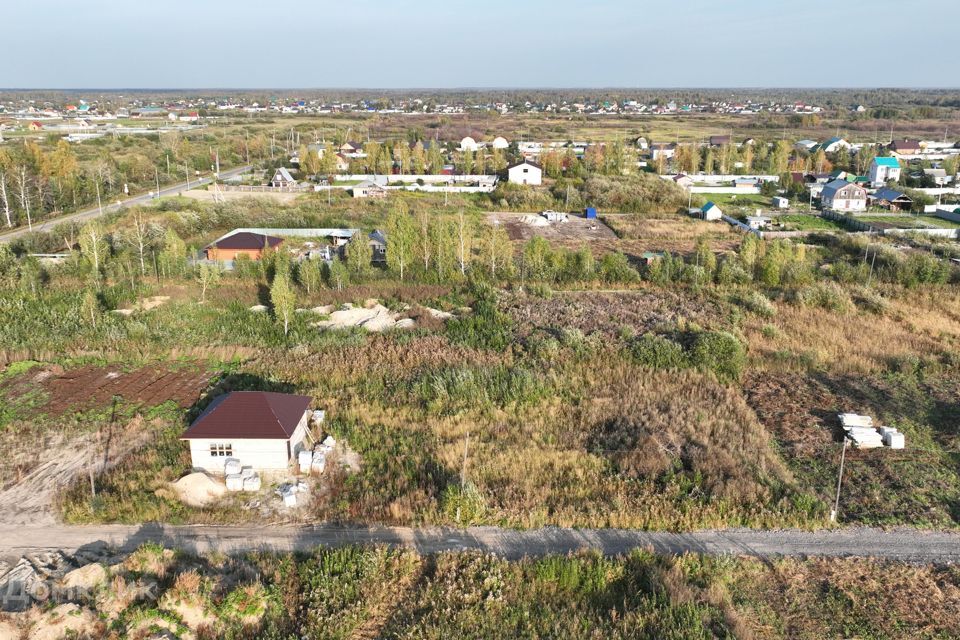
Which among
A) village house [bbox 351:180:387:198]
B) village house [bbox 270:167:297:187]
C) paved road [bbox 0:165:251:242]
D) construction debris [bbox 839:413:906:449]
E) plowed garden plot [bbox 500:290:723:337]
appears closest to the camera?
construction debris [bbox 839:413:906:449]

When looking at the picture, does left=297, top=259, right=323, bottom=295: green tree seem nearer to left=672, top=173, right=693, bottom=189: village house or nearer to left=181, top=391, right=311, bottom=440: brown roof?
left=181, top=391, right=311, bottom=440: brown roof

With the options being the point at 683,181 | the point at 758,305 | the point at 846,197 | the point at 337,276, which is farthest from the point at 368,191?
the point at 846,197

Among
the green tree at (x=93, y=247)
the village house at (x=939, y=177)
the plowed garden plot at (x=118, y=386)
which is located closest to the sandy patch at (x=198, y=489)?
the plowed garden plot at (x=118, y=386)

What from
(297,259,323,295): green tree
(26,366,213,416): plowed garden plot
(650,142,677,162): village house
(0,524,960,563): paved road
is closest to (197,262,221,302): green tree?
(297,259,323,295): green tree

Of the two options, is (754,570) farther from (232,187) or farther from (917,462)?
(232,187)

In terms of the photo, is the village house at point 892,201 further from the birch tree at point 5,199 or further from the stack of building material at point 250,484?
the birch tree at point 5,199

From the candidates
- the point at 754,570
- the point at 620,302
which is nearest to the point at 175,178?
the point at 620,302
